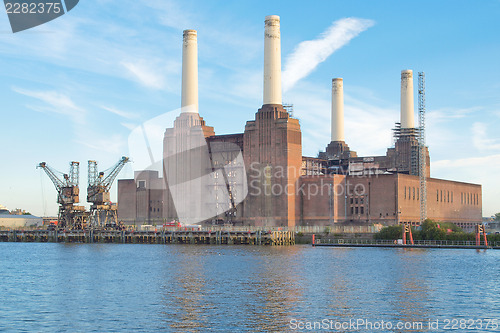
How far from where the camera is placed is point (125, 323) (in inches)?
1565

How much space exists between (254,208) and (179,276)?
244 ft

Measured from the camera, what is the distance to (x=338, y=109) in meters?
162

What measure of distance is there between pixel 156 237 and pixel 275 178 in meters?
25.7

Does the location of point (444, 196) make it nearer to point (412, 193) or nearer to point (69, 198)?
point (412, 193)

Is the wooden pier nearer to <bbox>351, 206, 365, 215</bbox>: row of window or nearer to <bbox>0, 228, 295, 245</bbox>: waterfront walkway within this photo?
<bbox>0, 228, 295, 245</bbox>: waterfront walkway

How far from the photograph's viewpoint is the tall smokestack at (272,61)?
430 feet

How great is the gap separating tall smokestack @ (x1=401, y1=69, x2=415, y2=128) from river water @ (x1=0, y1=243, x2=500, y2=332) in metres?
75.4

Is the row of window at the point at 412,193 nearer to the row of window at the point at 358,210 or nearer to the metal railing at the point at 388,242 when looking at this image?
the row of window at the point at 358,210

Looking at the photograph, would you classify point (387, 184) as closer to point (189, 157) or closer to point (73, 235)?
point (189, 157)

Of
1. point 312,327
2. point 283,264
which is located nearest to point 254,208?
point 283,264

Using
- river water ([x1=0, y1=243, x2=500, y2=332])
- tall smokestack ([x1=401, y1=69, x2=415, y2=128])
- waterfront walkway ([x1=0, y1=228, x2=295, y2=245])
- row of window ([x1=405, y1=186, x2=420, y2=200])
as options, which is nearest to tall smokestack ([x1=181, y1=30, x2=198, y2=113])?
waterfront walkway ([x1=0, y1=228, x2=295, y2=245])

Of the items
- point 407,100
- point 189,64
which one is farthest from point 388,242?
point 189,64

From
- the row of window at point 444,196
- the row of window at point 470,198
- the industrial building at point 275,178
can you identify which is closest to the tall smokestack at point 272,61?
the industrial building at point 275,178

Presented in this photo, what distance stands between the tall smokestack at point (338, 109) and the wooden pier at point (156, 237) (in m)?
49.9
